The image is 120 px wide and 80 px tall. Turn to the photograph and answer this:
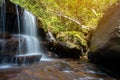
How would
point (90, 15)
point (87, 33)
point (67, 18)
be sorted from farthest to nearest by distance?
point (90, 15)
point (67, 18)
point (87, 33)

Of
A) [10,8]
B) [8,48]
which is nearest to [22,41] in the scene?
[8,48]

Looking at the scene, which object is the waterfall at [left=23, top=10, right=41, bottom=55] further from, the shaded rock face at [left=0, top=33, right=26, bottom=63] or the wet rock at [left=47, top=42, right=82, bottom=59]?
the shaded rock face at [left=0, top=33, right=26, bottom=63]

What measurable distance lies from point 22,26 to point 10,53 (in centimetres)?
276

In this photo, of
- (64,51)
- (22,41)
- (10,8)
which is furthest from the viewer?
(64,51)

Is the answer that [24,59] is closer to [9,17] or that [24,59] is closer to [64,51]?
[9,17]

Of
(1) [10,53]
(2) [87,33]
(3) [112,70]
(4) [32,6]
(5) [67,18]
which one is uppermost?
(4) [32,6]

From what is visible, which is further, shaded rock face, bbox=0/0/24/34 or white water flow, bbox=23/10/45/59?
white water flow, bbox=23/10/45/59

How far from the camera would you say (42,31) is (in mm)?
12320

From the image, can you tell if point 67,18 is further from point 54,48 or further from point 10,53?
point 10,53

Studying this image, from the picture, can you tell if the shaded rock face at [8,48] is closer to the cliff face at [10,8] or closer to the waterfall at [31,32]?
the waterfall at [31,32]

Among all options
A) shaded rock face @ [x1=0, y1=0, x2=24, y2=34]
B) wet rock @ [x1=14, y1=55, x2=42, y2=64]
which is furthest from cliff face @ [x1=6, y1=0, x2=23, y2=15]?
wet rock @ [x1=14, y1=55, x2=42, y2=64]

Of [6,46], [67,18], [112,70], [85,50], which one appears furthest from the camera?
[67,18]

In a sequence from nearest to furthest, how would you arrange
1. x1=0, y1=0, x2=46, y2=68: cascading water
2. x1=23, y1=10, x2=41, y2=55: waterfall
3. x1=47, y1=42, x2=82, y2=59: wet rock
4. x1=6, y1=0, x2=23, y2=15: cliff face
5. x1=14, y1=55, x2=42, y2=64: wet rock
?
x1=14, y1=55, x2=42, y2=64: wet rock
x1=0, y1=0, x2=46, y2=68: cascading water
x1=6, y1=0, x2=23, y2=15: cliff face
x1=23, y1=10, x2=41, y2=55: waterfall
x1=47, y1=42, x2=82, y2=59: wet rock

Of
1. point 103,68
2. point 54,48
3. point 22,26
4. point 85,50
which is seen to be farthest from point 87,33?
point 103,68
